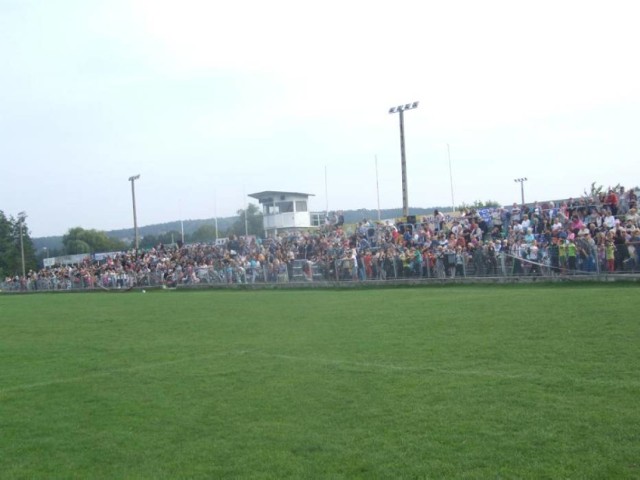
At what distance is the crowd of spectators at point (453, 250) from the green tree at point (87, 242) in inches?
2861

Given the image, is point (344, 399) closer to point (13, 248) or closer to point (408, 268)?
point (408, 268)

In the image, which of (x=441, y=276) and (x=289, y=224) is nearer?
(x=441, y=276)


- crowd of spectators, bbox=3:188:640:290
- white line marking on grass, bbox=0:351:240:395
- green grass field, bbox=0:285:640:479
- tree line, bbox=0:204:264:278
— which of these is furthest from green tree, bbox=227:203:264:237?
white line marking on grass, bbox=0:351:240:395

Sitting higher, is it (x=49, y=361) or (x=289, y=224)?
(x=289, y=224)

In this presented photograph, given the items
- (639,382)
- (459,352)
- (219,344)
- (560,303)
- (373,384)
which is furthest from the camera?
(560,303)

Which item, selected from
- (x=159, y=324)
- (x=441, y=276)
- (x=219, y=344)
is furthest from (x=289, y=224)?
(x=219, y=344)

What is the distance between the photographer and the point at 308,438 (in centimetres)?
657

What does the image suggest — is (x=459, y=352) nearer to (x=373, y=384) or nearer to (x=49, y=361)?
(x=373, y=384)

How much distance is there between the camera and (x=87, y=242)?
116062 millimetres

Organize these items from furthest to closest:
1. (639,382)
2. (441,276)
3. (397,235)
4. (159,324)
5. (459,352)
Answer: (397,235) < (441,276) < (159,324) < (459,352) < (639,382)

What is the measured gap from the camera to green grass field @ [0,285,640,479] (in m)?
5.86

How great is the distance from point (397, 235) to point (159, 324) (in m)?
16.8

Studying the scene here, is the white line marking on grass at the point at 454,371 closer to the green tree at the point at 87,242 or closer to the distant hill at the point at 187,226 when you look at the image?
the distant hill at the point at 187,226

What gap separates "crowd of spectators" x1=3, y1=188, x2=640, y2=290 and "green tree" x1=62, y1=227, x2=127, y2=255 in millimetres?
72661
